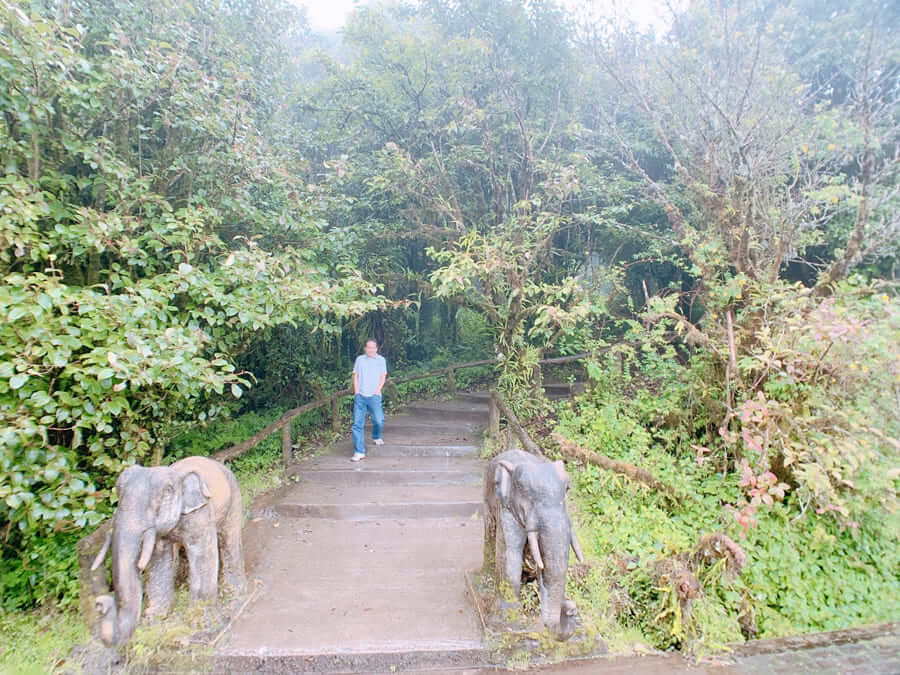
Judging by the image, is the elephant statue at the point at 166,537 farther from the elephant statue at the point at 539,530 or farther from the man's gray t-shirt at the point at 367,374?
Answer: the man's gray t-shirt at the point at 367,374

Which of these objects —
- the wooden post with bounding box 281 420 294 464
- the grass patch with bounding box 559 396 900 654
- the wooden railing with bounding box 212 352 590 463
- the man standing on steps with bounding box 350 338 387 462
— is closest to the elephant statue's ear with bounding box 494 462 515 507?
the grass patch with bounding box 559 396 900 654

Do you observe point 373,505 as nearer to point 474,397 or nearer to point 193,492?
point 193,492

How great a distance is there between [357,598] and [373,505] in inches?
65.4

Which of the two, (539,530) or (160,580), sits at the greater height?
(539,530)

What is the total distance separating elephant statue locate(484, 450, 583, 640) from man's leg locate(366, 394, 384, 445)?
133 inches

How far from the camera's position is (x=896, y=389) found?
4.11 m

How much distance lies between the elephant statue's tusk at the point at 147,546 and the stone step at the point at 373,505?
8.15 feet

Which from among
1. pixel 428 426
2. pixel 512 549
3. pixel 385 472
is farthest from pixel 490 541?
pixel 428 426

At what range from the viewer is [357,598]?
375cm

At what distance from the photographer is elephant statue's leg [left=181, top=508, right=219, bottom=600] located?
10.5ft

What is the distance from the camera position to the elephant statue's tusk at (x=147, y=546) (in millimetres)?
2830

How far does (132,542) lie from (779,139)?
7307mm

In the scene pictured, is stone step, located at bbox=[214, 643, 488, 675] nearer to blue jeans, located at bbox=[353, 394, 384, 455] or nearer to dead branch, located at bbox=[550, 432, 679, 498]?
dead branch, located at bbox=[550, 432, 679, 498]

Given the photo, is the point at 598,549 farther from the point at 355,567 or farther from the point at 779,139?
the point at 779,139
